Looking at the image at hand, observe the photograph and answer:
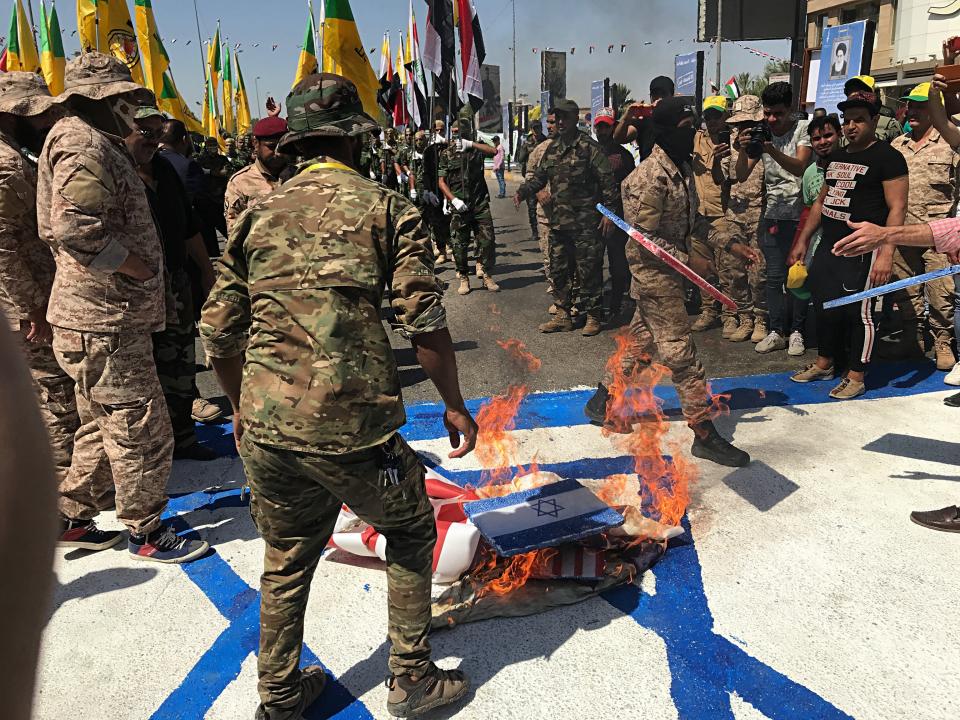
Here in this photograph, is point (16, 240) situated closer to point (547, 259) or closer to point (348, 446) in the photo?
point (348, 446)

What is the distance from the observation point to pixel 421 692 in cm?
256

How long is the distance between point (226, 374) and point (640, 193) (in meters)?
3.21

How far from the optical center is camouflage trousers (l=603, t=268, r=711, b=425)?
452 cm

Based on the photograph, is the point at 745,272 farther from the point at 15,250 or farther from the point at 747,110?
the point at 15,250

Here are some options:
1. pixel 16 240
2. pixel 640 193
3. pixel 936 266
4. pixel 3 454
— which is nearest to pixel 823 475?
pixel 640 193

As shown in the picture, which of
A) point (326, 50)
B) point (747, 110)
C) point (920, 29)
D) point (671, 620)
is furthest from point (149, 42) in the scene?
point (920, 29)

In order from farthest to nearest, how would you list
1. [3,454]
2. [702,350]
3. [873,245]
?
1. [702,350]
2. [873,245]
3. [3,454]

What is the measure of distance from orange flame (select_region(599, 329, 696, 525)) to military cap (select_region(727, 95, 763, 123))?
288 cm

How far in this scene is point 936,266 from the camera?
20.6 feet

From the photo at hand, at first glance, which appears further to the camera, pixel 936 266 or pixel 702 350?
pixel 702 350

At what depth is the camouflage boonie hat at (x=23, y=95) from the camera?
13.1 ft

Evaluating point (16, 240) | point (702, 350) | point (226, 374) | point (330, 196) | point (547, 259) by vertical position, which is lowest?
point (702, 350)

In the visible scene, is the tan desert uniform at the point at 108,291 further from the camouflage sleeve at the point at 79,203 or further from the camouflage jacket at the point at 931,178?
the camouflage jacket at the point at 931,178

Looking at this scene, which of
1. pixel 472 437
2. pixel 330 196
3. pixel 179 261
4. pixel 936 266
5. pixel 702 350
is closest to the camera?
pixel 330 196
